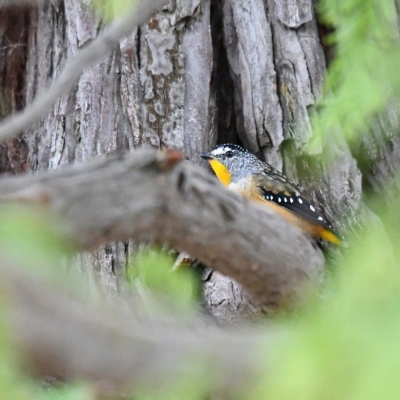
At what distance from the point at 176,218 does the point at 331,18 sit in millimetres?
764

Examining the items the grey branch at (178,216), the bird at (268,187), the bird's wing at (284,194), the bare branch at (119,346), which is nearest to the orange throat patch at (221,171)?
the bird at (268,187)

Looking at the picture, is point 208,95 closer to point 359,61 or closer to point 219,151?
point 219,151

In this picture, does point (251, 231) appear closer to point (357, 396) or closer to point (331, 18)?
point (331, 18)

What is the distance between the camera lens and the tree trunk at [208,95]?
427 centimetres

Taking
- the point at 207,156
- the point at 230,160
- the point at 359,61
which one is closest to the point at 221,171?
the point at 230,160

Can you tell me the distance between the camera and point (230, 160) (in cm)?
499

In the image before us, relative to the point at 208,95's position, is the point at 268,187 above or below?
below

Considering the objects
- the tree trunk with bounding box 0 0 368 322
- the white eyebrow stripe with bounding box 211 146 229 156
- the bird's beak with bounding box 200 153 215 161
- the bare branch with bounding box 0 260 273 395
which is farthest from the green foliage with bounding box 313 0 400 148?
the white eyebrow stripe with bounding box 211 146 229 156

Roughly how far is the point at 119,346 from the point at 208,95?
137 inches

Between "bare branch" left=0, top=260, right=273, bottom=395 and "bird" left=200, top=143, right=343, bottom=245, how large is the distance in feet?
10.5

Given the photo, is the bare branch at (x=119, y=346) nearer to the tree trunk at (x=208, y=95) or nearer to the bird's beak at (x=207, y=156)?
the tree trunk at (x=208, y=95)

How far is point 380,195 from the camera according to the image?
13.7 feet

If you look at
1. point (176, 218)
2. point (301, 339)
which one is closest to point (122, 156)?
point (176, 218)

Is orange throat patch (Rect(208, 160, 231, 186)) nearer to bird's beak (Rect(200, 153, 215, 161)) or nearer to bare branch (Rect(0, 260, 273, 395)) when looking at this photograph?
bird's beak (Rect(200, 153, 215, 161))
